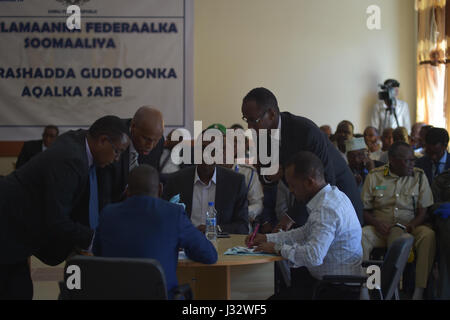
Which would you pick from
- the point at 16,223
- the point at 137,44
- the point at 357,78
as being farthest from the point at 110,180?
the point at 357,78

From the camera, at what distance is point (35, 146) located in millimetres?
7473

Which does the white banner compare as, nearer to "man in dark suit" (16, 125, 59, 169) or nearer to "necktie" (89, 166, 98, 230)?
"man in dark suit" (16, 125, 59, 169)

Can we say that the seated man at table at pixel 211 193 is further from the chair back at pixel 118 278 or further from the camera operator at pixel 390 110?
the camera operator at pixel 390 110

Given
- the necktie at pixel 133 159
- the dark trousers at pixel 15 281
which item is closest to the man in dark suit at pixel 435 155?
the necktie at pixel 133 159

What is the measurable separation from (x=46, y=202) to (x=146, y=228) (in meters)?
0.62

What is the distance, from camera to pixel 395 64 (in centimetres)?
934

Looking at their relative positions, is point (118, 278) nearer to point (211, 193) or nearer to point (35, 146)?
point (211, 193)

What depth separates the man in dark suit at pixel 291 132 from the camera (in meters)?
3.38

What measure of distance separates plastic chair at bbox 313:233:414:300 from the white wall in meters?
6.41

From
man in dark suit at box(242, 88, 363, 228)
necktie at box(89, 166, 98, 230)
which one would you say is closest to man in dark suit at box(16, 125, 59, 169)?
necktie at box(89, 166, 98, 230)

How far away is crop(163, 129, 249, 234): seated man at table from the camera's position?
165 inches

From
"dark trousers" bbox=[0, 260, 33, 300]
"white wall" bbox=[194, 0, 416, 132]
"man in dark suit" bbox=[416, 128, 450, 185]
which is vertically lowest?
"dark trousers" bbox=[0, 260, 33, 300]

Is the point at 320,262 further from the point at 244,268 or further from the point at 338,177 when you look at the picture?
the point at 338,177

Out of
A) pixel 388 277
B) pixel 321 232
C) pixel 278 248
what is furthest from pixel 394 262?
pixel 278 248
